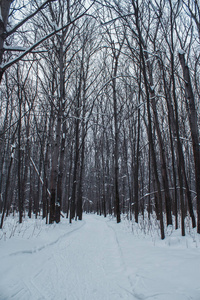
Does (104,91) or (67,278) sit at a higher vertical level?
(104,91)

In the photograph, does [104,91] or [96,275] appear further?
[104,91]

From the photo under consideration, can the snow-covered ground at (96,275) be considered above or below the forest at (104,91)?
below

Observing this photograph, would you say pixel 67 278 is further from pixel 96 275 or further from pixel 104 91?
pixel 104 91

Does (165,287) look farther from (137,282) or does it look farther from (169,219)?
(169,219)

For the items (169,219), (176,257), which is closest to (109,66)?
(169,219)

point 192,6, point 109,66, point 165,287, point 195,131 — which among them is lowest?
point 165,287

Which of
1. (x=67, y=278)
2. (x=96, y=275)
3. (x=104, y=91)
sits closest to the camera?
(x=67, y=278)

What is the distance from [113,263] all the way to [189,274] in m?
1.11

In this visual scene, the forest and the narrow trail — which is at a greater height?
the forest

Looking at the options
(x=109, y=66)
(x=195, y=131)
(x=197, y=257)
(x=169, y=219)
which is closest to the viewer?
(x=197, y=257)

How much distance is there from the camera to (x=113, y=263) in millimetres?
2646

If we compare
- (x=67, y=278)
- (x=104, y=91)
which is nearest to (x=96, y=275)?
(x=67, y=278)

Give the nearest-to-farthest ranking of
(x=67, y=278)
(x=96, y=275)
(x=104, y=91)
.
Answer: (x=67, y=278)
(x=96, y=275)
(x=104, y=91)

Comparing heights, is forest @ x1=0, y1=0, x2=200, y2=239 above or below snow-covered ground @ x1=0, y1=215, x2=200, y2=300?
above
